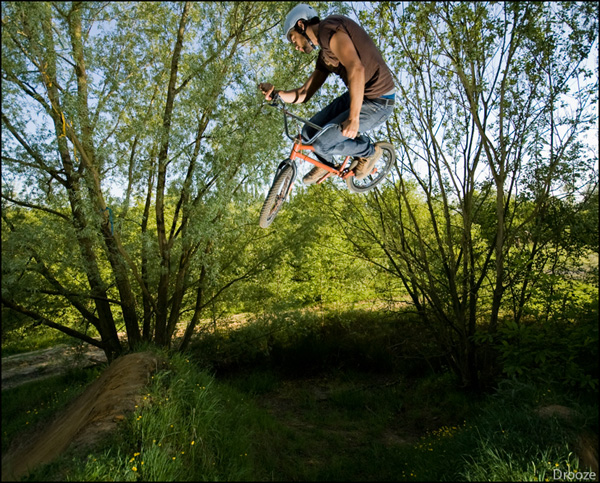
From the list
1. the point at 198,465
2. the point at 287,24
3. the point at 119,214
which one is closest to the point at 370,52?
the point at 287,24

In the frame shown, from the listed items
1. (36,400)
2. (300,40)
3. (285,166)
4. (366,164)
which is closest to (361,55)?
(300,40)

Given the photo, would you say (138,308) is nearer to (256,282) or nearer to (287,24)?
(256,282)

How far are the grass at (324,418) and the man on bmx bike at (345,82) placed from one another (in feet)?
8.01

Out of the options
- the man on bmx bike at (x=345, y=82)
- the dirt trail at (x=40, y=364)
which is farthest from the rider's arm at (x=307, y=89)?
the dirt trail at (x=40, y=364)

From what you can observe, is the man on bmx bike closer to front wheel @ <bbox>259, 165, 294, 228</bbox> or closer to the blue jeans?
the blue jeans

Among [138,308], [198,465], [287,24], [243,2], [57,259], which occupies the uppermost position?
[243,2]

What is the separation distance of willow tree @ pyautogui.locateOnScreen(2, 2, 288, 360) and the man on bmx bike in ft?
5.21

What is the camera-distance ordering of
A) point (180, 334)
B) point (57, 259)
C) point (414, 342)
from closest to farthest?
point (57, 259)
point (414, 342)
point (180, 334)

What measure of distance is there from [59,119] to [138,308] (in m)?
3.28

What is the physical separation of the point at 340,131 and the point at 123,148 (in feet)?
10.3

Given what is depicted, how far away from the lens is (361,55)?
9.62 ft

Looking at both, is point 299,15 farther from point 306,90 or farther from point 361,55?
point 306,90

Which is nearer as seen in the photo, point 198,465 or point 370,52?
point 370,52

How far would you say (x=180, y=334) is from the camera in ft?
26.1
